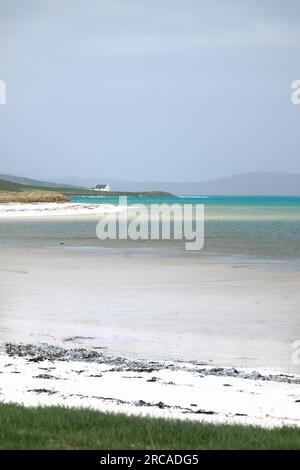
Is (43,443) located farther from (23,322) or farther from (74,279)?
(74,279)

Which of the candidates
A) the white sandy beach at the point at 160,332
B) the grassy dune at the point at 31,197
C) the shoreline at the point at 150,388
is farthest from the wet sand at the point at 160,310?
the grassy dune at the point at 31,197

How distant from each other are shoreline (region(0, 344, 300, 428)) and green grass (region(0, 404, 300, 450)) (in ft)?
1.98

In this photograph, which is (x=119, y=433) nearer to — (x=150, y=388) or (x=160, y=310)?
(x=150, y=388)

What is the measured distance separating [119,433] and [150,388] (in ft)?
8.93

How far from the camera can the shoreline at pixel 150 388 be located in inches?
321

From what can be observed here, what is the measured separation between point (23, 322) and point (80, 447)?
823 centimetres

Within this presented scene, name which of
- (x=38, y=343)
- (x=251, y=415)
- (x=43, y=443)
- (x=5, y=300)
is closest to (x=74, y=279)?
(x=5, y=300)

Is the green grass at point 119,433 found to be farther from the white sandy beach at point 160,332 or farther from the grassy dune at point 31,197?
the grassy dune at point 31,197

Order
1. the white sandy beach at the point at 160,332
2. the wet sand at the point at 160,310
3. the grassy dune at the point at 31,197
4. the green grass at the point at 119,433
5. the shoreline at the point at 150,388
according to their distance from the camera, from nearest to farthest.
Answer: the green grass at the point at 119,433, the shoreline at the point at 150,388, the white sandy beach at the point at 160,332, the wet sand at the point at 160,310, the grassy dune at the point at 31,197

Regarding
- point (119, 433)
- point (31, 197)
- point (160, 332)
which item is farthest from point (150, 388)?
point (31, 197)

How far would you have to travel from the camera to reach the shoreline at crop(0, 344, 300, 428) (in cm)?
816

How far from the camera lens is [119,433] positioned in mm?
6660

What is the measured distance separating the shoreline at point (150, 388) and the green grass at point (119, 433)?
603 mm

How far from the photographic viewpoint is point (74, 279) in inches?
837
